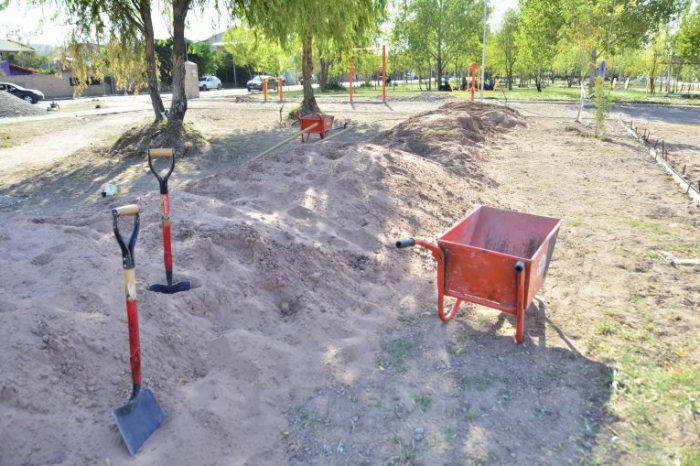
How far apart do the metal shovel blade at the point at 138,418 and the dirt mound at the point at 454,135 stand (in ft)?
24.0

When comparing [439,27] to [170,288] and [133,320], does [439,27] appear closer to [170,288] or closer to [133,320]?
[170,288]

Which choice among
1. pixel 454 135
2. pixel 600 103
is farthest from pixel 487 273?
pixel 600 103

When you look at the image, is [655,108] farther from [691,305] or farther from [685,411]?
[685,411]

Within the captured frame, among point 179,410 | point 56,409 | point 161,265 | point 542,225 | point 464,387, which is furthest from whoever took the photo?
point 542,225

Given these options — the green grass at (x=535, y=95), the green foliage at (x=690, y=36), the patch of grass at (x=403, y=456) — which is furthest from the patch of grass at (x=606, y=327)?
the green foliage at (x=690, y=36)

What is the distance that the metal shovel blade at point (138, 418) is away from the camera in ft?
8.79

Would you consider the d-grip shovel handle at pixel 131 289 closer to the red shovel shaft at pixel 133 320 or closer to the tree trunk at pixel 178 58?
the red shovel shaft at pixel 133 320

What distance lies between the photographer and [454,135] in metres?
12.1

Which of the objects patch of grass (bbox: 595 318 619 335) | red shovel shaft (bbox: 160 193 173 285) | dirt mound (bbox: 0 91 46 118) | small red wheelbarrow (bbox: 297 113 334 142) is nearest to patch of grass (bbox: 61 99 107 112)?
dirt mound (bbox: 0 91 46 118)

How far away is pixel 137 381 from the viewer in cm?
285

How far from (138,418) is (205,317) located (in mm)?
1174

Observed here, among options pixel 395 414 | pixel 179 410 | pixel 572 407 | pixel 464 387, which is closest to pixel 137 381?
pixel 179 410

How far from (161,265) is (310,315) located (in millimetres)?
1378

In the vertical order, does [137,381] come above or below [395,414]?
above
